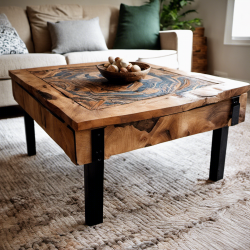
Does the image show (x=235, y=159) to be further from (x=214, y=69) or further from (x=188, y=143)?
(x=214, y=69)

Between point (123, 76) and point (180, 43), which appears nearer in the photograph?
point (123, 76)

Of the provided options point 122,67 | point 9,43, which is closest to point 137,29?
point 9,43

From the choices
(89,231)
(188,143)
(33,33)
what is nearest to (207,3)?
(33,33)

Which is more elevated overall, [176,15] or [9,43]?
[176,15]

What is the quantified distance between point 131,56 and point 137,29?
52cm

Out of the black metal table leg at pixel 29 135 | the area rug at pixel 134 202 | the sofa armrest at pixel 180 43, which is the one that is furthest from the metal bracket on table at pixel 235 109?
the sofa armrest at pixel 180 43

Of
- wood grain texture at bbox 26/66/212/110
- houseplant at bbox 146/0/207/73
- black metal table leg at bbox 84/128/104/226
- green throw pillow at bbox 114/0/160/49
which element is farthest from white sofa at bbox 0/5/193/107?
black metal table leg at bbox 84/128/104/226

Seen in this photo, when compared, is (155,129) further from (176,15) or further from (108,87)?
(176,15)

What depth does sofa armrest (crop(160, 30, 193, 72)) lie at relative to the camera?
2869 millimetres

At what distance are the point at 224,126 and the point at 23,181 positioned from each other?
933 millimetres

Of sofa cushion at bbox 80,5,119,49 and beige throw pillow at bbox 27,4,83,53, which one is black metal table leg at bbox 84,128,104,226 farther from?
sofa cushion at bbox 80,5,119,49

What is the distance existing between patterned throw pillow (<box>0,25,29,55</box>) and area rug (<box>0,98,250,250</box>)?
110 centimetres

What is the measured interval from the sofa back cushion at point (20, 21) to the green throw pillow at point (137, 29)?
915mm

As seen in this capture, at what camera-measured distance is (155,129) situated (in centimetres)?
94
